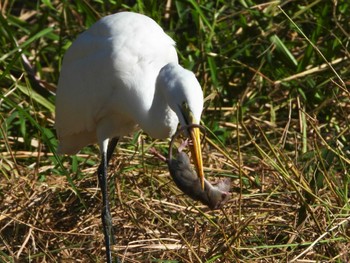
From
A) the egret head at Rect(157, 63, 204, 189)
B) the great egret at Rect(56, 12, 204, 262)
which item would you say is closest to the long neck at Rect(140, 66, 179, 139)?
the great egret at Rect(56, 12, 204, 262)

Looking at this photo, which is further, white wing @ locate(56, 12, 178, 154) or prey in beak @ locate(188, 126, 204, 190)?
white wing @ locate(56, 12, 178, 154)

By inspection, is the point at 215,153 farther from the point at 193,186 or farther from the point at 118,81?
the point at 193,186

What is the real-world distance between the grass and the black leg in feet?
0.22

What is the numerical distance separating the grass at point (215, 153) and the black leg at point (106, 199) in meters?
0.07

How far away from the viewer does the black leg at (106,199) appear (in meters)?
3.64

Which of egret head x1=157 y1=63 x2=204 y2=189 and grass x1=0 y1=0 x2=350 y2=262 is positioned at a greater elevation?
egret head x1=157 y1=63 x2=204 y2=189

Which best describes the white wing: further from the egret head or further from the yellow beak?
the yellow beak

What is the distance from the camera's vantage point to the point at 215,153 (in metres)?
4.29

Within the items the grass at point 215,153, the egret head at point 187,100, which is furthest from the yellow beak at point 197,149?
the grass at point 215,153

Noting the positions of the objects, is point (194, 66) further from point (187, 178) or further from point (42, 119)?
point (187, 178)

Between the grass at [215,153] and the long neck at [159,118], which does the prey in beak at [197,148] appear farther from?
the long neck at [159,118]

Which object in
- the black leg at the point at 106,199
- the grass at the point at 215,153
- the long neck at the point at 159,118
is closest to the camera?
the grass at the point at 215,153

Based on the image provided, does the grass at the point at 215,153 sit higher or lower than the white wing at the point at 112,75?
lower

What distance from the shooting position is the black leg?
364 centimetres
